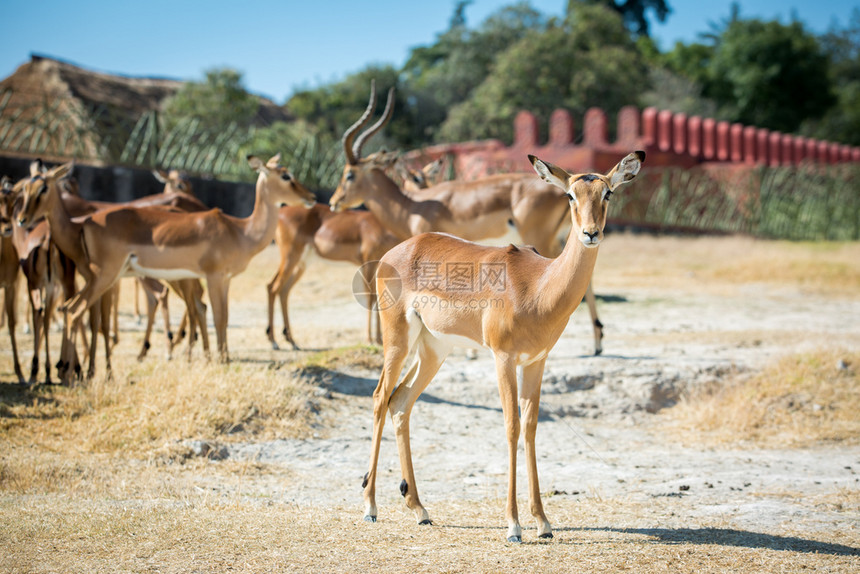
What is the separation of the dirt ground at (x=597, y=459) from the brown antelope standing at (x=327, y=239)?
82cm

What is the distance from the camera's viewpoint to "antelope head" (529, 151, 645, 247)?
14.4ft

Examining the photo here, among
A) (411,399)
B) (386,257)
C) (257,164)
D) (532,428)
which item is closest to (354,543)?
(411,399)

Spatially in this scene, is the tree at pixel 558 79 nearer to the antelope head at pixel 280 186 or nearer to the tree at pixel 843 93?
the tree at pixel 843 93

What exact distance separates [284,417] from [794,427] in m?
4.31

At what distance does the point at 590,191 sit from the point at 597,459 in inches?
112

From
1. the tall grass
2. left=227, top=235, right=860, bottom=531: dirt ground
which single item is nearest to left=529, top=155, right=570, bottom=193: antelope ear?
left=227, top=235, right=860, bottom=531: dirt ground

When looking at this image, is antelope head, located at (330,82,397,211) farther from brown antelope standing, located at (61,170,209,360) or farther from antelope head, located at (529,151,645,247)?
antelope head, located at (529,151,645,247)

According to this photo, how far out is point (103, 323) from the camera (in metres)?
8.65

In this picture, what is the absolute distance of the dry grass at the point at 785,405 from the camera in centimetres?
718

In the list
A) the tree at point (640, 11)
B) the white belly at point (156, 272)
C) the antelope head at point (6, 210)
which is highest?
the tree at point (640, 11)

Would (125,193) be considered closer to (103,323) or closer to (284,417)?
(103,323)

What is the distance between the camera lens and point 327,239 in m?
10.5

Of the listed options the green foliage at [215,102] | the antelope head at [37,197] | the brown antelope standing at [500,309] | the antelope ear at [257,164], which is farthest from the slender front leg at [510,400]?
the green foliage at [215,102]

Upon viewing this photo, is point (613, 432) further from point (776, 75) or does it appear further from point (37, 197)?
point (776, 75)
